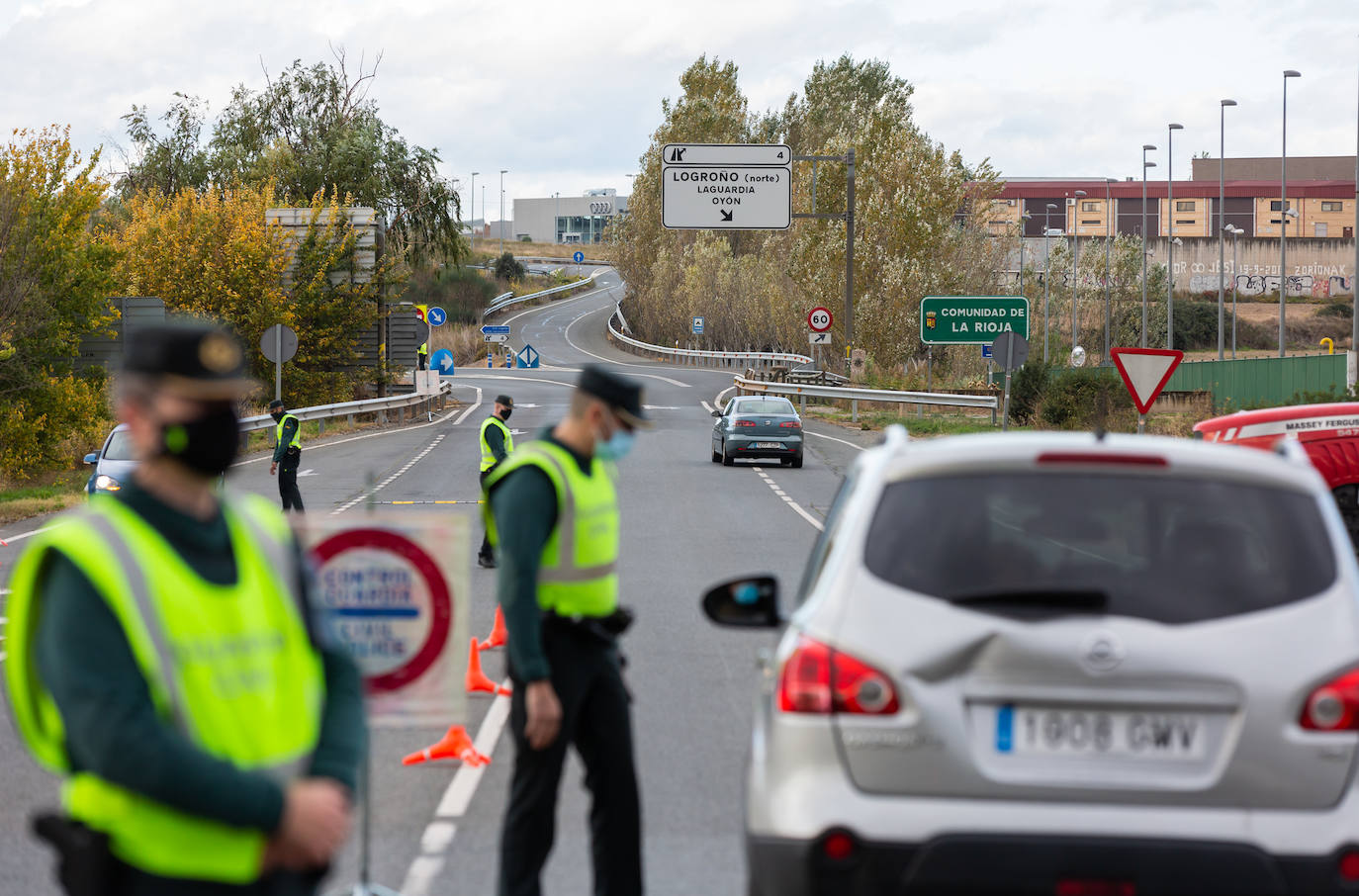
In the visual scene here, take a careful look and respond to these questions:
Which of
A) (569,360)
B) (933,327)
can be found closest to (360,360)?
(933,327)

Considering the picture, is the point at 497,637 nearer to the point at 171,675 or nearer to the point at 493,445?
the point at 493,445

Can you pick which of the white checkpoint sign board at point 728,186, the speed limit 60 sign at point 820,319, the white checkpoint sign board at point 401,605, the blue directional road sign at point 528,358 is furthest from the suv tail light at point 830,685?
the blue directional road sign at point 528,358

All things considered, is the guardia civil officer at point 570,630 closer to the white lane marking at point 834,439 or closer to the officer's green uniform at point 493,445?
the officer's green uniform at point 493,445

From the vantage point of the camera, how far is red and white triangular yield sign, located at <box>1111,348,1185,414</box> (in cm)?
1798

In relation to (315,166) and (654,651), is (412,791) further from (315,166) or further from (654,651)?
(315,166)

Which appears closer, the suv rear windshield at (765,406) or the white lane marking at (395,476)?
the white lane marking at (395,476)

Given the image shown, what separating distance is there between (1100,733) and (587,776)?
69.7 inches

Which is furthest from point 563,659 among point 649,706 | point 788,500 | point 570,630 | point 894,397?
point 894,397

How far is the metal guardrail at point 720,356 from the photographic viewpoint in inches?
2753

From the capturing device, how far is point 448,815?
703 centimetres

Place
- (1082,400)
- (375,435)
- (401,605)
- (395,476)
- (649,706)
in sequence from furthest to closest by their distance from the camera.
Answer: (375,435), (1082,400), (395,476), (649,706), (401,605)

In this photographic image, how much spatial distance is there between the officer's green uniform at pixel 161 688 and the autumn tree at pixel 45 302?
28.4 metres

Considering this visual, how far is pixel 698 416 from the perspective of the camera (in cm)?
4750

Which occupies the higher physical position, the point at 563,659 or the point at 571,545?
the point at 571,545
